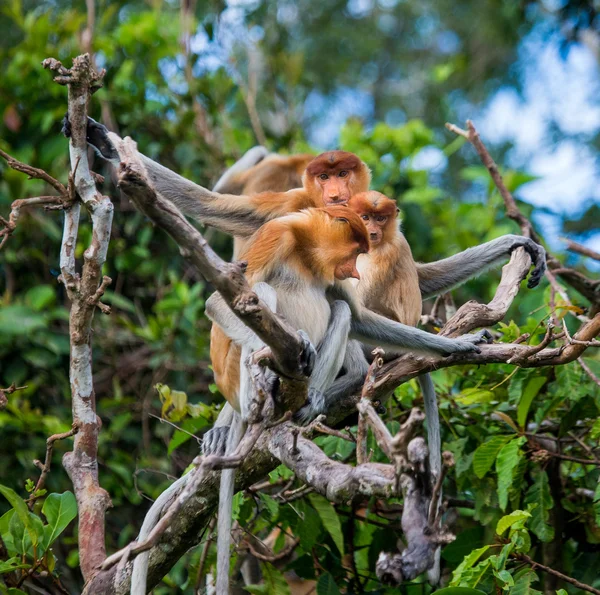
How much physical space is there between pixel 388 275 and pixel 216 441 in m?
1.22

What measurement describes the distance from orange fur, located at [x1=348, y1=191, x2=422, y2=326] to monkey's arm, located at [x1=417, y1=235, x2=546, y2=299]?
26 cm

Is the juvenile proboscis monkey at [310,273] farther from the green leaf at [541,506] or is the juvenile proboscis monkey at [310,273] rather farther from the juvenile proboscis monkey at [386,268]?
the green leaf at [541,506]

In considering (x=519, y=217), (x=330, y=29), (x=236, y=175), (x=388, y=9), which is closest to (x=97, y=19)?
(x=236, y=175)

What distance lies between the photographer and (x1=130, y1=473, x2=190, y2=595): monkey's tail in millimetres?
2748

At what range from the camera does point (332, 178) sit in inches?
176

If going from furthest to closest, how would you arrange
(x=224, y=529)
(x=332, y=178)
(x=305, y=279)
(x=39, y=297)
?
(x=39, y=297) < (x=332, y=178) < (x=305, y=279) < (x=224, y=529)

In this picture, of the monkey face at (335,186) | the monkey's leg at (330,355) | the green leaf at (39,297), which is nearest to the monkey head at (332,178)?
the monkey face at (335,186)

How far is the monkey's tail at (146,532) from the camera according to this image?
2748mm

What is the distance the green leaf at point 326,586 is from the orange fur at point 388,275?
126 cm

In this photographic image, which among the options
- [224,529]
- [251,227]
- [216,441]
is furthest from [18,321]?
[224,529]

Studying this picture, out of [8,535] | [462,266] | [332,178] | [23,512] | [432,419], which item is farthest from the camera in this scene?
[332,178]

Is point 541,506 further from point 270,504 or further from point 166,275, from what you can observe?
point 166,275

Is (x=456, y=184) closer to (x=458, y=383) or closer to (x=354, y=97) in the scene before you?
(x=354, y=97)

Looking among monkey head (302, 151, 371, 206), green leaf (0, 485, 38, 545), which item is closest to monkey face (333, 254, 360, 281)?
monkey head (302, 151, 371, 206)
